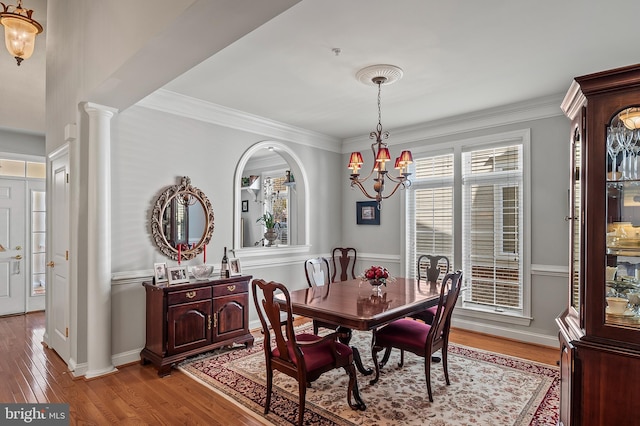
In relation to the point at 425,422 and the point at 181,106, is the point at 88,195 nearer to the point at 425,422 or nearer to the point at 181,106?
the point at 181,106

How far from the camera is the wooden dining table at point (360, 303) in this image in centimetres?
254

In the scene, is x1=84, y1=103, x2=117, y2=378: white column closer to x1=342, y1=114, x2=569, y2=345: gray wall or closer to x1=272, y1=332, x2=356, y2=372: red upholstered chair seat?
x1=272, y1=332, x2=356, y2=372: red upholstered chair seat

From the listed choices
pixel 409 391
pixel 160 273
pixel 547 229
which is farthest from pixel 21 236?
pixel 547 229

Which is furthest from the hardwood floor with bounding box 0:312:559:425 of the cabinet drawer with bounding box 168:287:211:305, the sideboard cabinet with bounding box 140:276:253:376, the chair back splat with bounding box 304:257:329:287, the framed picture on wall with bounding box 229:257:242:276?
the chair back splat with bounding box 304:257:329:287

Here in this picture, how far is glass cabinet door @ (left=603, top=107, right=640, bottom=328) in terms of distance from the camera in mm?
1757

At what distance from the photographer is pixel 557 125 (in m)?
4.06

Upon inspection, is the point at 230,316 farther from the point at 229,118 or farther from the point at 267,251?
the point at 229,118

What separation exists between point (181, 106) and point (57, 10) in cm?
150

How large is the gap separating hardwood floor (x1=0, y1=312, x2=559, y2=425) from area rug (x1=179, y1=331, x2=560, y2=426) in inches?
6.4

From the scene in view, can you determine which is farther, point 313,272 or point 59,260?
point 313,272

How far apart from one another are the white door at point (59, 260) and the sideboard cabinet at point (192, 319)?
78cm

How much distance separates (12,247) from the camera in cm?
578

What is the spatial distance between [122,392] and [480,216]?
433cm

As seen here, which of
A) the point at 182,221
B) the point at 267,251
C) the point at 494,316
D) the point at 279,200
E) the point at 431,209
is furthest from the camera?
the point at 279,200
